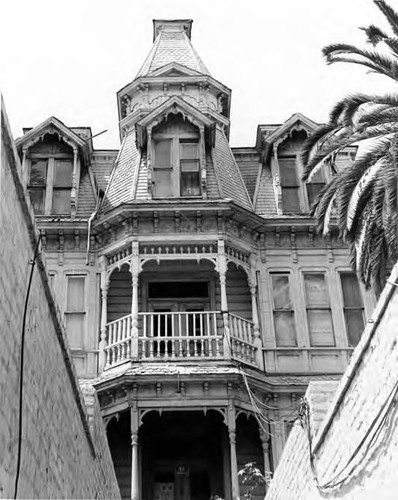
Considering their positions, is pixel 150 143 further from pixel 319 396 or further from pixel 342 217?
pixel 319 396

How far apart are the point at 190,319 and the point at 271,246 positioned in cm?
300

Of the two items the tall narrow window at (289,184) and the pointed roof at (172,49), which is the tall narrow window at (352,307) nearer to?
the tall narrow window at (289,184)

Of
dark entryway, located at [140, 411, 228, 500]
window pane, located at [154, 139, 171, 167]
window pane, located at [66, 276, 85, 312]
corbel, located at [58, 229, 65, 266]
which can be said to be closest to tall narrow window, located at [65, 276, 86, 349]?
window pane, located at [66, 276, 85, 312]

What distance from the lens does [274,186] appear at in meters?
22.8

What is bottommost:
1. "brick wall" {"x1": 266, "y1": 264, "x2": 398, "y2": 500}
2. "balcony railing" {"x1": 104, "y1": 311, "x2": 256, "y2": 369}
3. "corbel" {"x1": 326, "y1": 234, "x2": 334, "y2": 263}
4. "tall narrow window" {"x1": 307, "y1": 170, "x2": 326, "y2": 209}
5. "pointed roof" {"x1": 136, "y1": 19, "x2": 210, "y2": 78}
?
"brick wall" {"x1": 266, "y1": 264, "x2": 398, "y2": 500}

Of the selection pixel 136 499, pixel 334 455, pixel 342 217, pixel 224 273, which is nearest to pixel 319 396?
pixel 334 455

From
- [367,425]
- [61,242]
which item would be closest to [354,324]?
[61,242]

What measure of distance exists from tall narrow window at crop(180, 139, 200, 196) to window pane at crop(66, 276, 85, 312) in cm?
369

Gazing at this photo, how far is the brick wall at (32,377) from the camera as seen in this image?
21.0 ft

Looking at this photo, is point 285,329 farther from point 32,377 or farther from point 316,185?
point 32,377

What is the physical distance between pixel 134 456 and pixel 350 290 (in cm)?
738

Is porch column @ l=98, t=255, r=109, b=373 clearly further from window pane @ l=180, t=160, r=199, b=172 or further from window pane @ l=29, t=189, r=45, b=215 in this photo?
window pane @ l=180, t=160, r=199, b=172

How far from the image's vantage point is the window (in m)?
21.9

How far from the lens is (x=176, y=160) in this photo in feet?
72.0
